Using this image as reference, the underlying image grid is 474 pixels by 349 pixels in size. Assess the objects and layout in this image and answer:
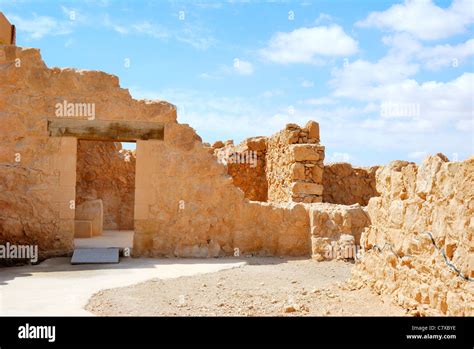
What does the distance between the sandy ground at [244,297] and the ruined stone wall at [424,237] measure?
0.92 ft

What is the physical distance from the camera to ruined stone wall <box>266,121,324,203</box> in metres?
11.4

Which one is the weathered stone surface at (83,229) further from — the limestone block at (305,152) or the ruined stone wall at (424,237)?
the ruined stone wall at (424,237)

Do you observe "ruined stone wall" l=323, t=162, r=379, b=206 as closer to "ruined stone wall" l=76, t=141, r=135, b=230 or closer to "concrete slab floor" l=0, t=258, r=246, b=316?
"ruined stone wall" l=76, t=141, r=135, b=230

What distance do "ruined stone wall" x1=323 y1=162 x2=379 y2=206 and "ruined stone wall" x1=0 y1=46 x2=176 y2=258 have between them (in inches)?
332

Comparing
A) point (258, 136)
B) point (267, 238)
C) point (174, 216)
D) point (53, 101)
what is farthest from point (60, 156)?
point (258, 136)

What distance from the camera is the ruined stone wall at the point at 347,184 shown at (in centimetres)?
1527

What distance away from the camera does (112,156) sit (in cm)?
1570

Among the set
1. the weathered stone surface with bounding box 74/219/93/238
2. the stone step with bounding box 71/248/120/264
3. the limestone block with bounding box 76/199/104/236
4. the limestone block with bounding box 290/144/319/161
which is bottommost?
the stone step with bounding box 71/248/120/264

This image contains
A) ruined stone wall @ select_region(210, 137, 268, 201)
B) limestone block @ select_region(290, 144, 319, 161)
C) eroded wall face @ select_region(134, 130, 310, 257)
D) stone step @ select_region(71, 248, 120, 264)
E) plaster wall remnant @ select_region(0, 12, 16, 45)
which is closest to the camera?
stone step @ select_region(71, 248, 120, 264)

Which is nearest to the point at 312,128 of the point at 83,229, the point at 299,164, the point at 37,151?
the point at 299,164

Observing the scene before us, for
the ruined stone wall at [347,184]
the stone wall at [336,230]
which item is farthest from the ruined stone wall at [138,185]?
the ruined stone wall at [347,184]

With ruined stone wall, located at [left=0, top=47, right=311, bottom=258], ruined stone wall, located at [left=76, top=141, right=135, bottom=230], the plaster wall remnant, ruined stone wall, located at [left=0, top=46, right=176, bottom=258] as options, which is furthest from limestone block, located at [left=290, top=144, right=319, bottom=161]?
the plaster wall remnant
